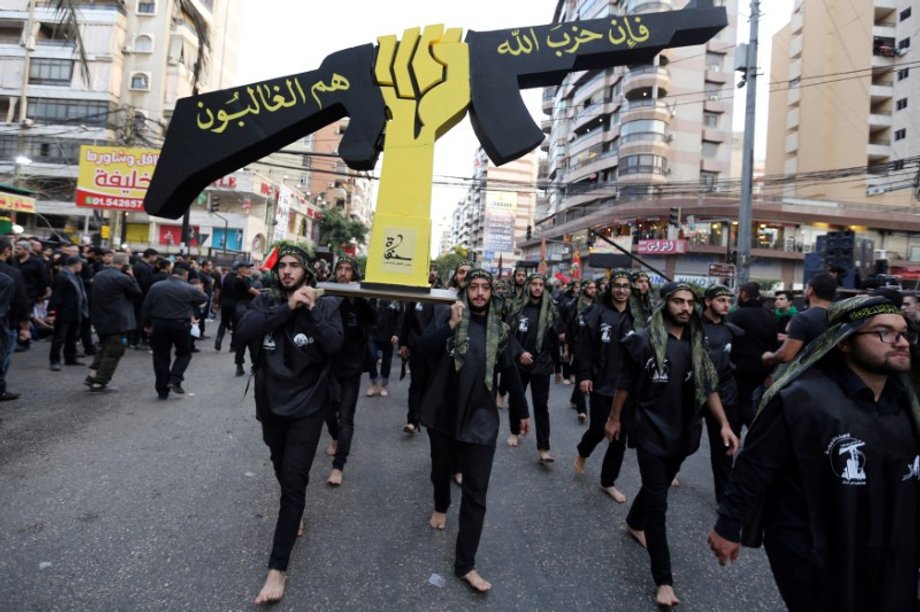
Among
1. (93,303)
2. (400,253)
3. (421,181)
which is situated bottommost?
(93,303)

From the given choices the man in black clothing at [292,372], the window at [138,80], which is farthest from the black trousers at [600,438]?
the window at [138,80]

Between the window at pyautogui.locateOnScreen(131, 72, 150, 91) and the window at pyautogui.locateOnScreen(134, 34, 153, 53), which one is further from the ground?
the window at pyautogui.locateOnScreen(134, 34, 153, 53)

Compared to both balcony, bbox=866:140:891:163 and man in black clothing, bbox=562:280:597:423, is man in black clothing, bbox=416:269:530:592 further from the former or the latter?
balcony, bbox=866:140:891:163

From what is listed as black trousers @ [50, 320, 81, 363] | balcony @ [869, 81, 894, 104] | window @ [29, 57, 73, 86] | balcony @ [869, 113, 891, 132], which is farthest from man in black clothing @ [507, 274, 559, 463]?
balcony @ [869, 81, 894, 104]

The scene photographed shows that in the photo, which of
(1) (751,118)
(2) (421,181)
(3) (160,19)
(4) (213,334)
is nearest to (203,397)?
(2) (421,181)

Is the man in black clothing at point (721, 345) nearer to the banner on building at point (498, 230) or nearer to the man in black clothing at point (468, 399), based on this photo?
the man in black clothing at point (468, 399)

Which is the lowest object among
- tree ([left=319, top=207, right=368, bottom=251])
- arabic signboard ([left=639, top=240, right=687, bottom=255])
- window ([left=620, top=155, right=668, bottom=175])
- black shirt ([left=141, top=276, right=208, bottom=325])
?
black shirt ([left=141, top=276, right=208, bottom=325])

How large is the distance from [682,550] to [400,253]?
2937 millimetres

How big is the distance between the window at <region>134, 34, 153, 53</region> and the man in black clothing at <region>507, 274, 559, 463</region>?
134 ft

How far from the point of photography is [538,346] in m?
5.61

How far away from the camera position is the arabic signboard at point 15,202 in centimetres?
1281

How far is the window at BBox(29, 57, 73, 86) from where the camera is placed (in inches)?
1292

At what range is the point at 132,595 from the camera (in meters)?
2.60

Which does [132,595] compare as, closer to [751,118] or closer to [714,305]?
[714,305]
